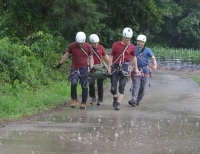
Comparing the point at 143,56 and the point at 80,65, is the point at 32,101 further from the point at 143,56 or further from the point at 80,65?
the point at 143,56

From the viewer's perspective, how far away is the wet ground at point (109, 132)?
8.95 m

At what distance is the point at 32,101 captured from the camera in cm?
1412

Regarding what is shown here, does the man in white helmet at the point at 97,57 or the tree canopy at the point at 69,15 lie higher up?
the tree canopy at the point at 69,15

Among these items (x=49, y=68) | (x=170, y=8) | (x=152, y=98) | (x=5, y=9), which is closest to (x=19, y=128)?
(x=152, y=98)

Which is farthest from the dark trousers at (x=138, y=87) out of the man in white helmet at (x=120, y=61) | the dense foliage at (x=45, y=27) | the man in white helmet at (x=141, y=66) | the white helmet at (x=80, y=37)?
the dense foliage at (x=45, y=27)

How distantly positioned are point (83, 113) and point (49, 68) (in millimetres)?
8122

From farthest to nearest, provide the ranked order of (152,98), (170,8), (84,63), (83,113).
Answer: (170,8), (152,98), (84,63), (83,113)

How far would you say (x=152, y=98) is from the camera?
55.6 feet

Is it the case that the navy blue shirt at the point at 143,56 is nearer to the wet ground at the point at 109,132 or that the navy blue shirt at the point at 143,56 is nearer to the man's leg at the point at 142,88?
the man's leg at the point at 142,88

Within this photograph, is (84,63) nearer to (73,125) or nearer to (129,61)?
(129,61)

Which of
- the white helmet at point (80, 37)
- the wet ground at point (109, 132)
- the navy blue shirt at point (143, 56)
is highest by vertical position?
the white helmet at point (80, 37)

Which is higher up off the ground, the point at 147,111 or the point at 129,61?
the point at 129,61

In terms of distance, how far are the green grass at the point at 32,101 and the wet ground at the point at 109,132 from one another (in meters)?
0.59

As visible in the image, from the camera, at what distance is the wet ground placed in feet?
29.4
